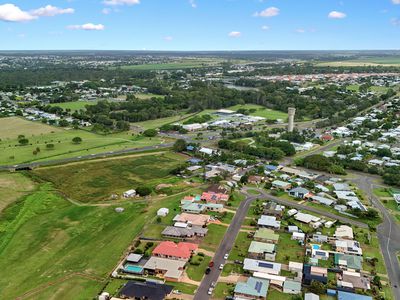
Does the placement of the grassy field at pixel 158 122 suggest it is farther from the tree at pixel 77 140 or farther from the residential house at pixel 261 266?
the residential house at pixel 261 266

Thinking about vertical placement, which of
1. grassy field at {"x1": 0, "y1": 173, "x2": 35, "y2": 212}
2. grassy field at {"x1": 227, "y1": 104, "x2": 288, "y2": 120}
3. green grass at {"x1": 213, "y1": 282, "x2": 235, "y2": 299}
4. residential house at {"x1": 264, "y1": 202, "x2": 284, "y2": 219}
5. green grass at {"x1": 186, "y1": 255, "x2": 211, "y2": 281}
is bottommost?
grassy field at {"x1": 227, "y1": 104, "x2": 288, "y2": 120}

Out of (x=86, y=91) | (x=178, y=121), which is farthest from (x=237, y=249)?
(x=86, y=91)

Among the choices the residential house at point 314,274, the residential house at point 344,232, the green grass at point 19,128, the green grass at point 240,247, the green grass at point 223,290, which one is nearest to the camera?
the green grass at point 223,290

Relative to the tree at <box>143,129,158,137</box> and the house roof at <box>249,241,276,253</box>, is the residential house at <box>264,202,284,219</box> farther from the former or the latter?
the tree at <box>143,129,158,137</box>

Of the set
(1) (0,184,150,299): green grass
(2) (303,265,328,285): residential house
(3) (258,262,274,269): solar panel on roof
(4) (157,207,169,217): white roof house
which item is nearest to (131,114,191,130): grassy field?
(1) (0,184,150,299): green grass

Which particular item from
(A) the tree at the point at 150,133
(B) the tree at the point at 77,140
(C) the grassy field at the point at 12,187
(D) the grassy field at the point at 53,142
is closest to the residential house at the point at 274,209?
(C) the grassy field at the point at 12,187

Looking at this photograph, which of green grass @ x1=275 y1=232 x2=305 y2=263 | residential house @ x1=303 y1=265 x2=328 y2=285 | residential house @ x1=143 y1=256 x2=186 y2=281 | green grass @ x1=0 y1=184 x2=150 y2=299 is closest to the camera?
residential house @ x1=303 y1=265 x2=328 y2=285
